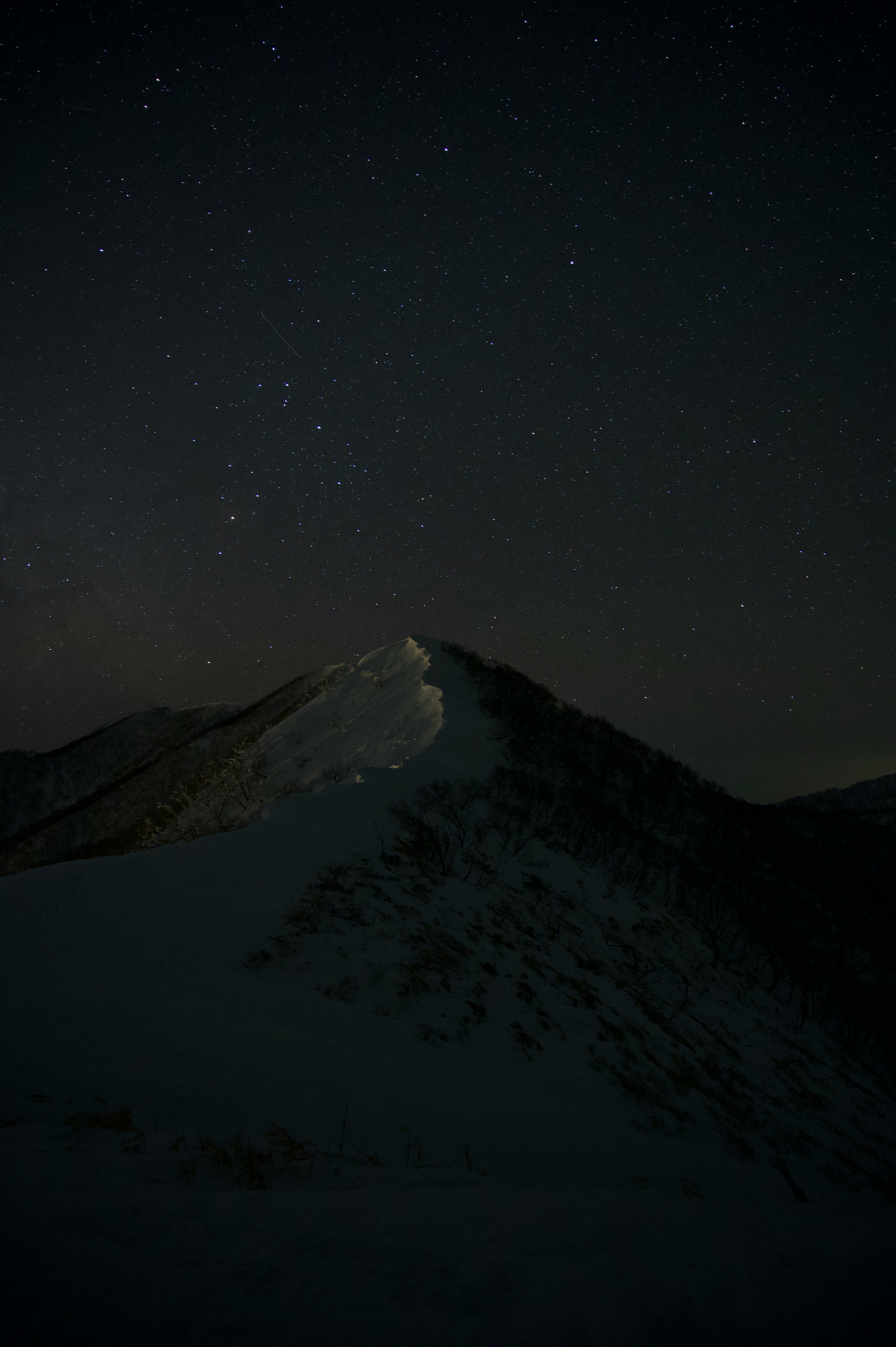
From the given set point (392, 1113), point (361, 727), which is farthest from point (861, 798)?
point (392, 1113)

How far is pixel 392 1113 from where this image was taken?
3.38 metres

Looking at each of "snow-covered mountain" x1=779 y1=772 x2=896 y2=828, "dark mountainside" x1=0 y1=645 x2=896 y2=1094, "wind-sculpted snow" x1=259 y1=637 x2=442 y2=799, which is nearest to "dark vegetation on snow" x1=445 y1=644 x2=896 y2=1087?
"dark mountainside" x1=0 y1=645 x2=896 y2=1094

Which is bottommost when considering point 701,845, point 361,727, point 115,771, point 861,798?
point 861,798

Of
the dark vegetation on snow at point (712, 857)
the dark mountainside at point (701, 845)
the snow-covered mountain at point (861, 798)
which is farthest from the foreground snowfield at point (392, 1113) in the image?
the snow-covered mountain at point (861, 798)

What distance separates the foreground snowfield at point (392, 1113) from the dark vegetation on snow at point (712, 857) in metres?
1.34

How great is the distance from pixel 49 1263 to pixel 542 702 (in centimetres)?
1647

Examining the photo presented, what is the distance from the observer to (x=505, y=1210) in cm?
199

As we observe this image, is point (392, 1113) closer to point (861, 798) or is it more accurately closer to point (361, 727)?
point (361, 727)

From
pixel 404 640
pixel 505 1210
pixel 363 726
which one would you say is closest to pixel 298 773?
pixel 363 726

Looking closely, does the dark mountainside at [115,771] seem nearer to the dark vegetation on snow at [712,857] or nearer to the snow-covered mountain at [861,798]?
the dark vegetation on snow at [712,857]

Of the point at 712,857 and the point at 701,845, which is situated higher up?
the point at 701,845

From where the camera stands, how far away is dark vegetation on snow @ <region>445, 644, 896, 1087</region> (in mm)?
9477

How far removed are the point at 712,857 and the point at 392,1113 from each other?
11.3 meters

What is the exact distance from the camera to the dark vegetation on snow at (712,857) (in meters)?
9.48
